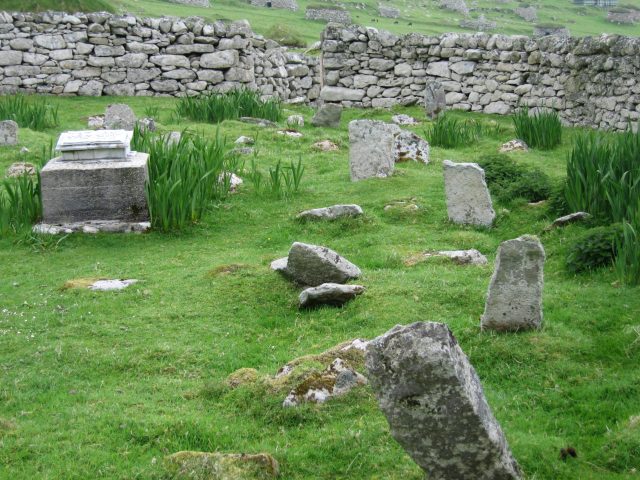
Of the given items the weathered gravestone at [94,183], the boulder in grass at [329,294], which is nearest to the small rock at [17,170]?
the weathered gravestone at [94,183]

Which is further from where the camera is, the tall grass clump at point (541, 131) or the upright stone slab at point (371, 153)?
the tall grass clump at point (541, 131)

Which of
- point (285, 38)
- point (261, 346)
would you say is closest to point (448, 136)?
point (261, 346)

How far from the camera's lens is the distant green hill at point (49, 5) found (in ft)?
74.1

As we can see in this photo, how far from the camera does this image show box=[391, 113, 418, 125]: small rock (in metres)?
18.9

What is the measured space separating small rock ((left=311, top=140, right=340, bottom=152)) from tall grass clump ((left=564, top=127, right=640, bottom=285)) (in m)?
5.55

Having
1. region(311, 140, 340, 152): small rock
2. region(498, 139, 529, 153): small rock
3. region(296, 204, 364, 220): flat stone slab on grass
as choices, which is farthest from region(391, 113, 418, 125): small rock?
region(296, 204, 364, 220): flat stone slab on grass

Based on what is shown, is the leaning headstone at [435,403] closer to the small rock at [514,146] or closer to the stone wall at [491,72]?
the small rock at [514,146]

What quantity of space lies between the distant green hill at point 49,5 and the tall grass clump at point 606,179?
15.8m

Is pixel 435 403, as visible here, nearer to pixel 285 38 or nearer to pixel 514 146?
pixel 514 146

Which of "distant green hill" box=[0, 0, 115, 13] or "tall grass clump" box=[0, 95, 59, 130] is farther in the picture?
"distant green hill" box=[0, 0, 115, 13]

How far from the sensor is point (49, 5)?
22922 millimetres

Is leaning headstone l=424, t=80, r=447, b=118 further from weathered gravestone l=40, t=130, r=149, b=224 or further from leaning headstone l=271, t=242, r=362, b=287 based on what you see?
leaning headstone l=271, t=242, r=362, b=287

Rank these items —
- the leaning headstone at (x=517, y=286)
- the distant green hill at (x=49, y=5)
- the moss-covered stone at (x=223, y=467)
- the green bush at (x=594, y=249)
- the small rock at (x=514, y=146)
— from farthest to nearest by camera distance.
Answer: the distant green hill at (x=49, y=5) < the small rock at (x=514, y=146) < the green bush at (x=594, y=249) < the leaning headstone at (x=517, y=286) < the moss-covered stone at (x=223, y=467)

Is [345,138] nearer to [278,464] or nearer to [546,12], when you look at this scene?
[278,464]
